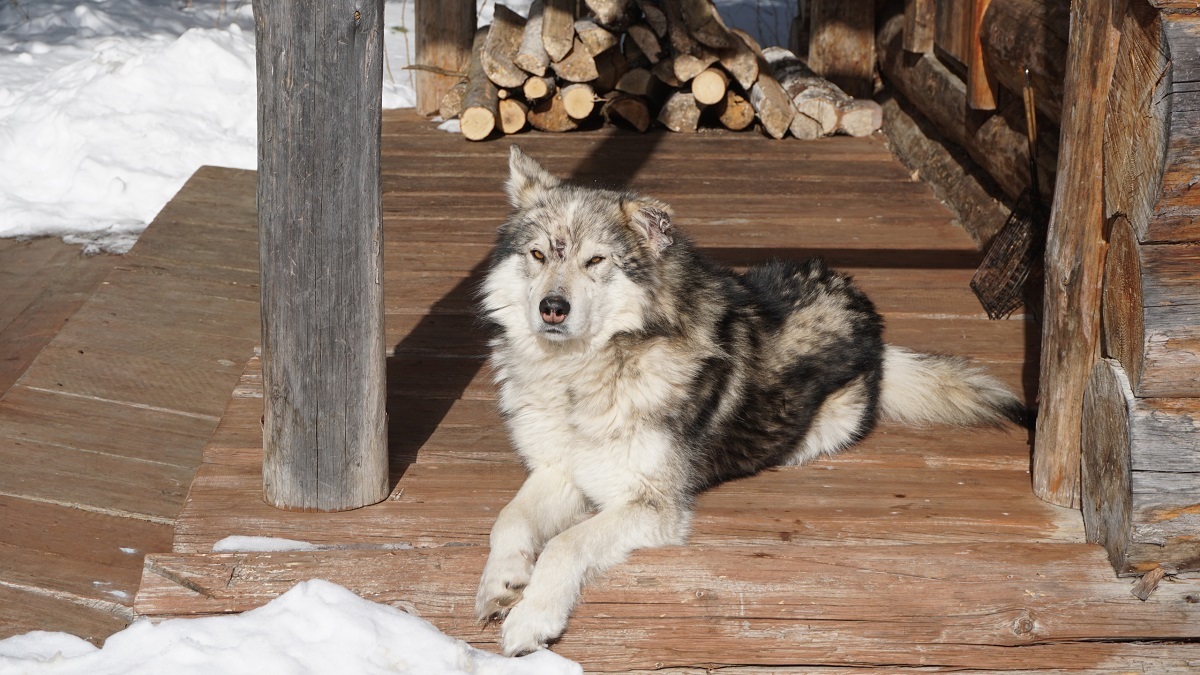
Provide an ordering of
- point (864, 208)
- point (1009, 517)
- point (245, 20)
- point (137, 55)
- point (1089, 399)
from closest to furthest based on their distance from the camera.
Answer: point (1089, 399) < point (1009, 517) < point (864, 208) < point (137, 55) < point (245, 20)

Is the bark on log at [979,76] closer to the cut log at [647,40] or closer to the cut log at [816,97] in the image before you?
the cut log at [816,97]

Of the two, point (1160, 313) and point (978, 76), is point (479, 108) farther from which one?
point (1160, 313)

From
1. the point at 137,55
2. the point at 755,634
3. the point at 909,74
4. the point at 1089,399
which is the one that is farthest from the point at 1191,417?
the point at 137,55

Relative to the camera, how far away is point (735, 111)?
289 inches

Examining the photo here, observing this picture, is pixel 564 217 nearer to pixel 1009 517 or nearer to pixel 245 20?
pixel 1009 517

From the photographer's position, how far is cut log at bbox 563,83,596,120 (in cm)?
714

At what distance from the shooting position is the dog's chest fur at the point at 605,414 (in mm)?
3039

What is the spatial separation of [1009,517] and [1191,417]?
0.61 metres

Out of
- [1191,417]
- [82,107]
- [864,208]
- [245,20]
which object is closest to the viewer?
[1191,417]

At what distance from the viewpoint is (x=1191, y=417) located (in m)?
2.71

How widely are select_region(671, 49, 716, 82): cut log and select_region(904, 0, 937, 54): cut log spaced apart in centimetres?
120

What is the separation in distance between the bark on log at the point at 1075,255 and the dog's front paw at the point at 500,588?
5.10 feet

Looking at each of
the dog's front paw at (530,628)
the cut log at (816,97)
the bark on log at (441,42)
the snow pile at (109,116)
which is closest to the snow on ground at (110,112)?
the snow pile at (109,116)

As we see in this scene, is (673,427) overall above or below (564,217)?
below
